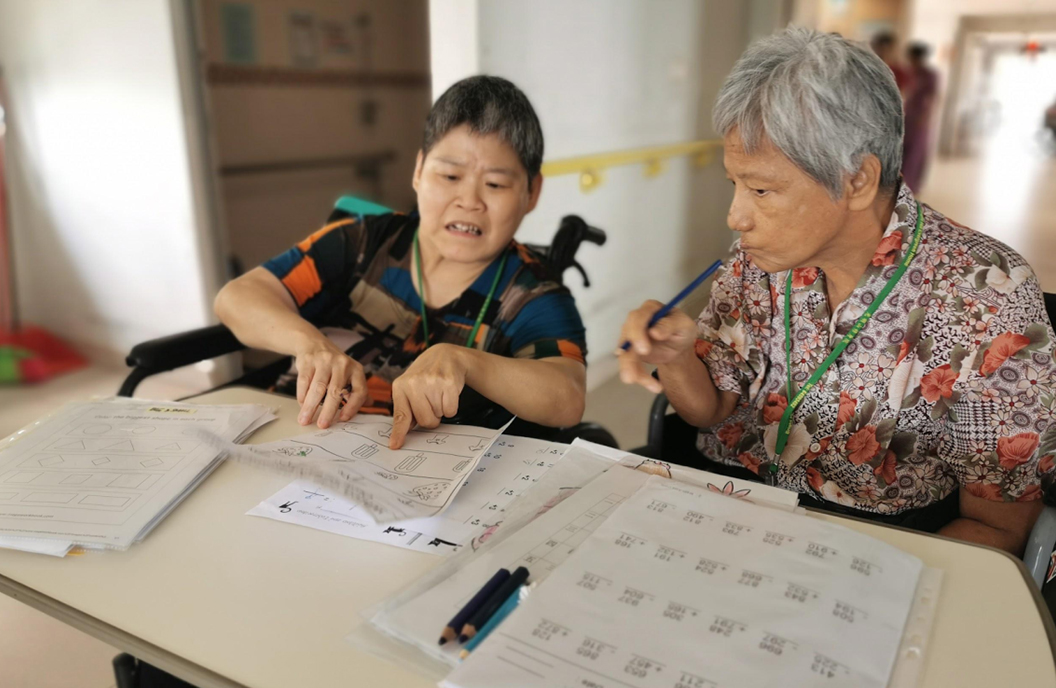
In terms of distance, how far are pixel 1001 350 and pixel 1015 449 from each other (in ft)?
0.43

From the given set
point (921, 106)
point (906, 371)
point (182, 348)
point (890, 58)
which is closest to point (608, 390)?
point (890, 58)

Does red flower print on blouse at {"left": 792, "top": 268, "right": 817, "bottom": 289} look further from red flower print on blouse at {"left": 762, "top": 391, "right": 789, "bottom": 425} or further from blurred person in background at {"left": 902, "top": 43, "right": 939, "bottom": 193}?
blurred person in background at {"left": 902, "top": 43, "right": 939, "bottom": 193}

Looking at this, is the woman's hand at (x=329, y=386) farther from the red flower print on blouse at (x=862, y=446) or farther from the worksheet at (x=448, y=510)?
the red flower print on blouse at (x=862, y=446)

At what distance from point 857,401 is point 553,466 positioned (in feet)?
1.58

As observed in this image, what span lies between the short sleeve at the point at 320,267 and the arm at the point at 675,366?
0.67m

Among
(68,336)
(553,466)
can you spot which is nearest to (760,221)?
(553,466)

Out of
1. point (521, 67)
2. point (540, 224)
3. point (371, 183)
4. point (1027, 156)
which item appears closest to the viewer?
point (521, 67)

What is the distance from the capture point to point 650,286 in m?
3.69

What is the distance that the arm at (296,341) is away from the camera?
113 cm

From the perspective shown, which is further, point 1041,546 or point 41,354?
point 41,354

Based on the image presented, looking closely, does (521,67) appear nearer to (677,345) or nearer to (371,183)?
(677,345)

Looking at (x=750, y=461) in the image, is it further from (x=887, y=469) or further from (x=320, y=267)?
(x=320, y=267)

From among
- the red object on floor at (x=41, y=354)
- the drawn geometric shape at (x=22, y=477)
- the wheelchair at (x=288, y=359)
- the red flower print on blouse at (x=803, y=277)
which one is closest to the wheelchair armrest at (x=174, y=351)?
the wheelchair at (x=288, y=359)

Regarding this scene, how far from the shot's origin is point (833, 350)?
1147 millimetres
